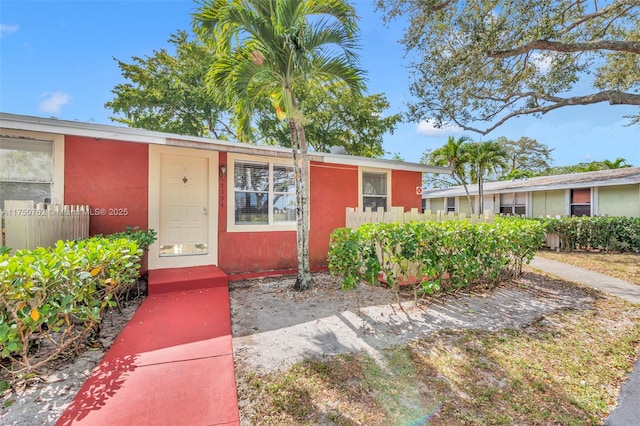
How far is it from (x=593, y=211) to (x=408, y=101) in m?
Answer: 10.2

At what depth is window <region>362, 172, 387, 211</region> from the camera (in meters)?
7.65

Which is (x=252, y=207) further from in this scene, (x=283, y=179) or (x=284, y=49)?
(x=284, y=49)

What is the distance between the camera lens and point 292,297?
4.78 meters

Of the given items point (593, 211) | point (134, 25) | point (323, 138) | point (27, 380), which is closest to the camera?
point (27, 380)

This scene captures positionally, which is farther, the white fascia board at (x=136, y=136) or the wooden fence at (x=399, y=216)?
the wooden fence at (x=399, y=216)

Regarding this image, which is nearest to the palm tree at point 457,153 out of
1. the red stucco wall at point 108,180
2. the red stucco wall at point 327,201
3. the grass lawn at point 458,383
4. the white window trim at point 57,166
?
the red stucco wall at point 327,201

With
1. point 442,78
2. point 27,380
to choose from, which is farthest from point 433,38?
point 27,380

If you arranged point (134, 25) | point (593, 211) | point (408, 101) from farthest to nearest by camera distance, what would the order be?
point (593, 211), point (408, 101), point (134, 25)

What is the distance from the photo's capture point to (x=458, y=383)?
96.3 inches

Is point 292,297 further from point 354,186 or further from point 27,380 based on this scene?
point 354,186

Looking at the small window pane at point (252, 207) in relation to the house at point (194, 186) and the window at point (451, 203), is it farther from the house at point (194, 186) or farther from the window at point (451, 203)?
the window at point (451, 203)

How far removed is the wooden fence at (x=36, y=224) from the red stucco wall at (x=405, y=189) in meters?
7.00

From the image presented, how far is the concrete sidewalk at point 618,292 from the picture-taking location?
2104mm

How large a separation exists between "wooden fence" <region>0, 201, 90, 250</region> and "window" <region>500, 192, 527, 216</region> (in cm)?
1876
